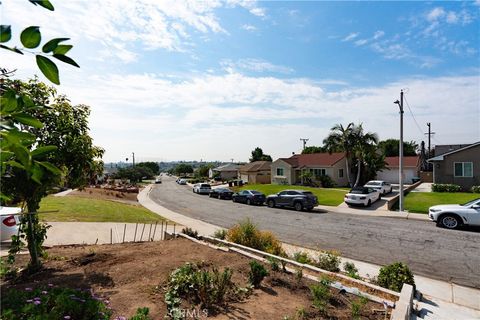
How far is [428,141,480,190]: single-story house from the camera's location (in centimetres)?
2920

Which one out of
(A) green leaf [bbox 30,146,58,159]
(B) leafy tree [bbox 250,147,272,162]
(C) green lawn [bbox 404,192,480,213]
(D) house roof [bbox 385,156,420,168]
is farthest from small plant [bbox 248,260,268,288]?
(B) leafy tree [bbox 250,147,272,162]

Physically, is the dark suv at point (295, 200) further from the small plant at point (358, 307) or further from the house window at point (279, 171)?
the house window at point (279, 171)

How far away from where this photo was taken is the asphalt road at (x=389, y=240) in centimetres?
991

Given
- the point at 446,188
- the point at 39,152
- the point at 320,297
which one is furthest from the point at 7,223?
the point at 446,188

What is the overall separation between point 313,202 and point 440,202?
9.43m

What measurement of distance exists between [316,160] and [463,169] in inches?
751

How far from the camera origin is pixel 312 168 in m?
44.2

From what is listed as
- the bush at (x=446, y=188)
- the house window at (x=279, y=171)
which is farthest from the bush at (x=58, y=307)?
the house window at (x=279, y=171)

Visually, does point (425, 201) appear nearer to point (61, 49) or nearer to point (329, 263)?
point (329, 263)

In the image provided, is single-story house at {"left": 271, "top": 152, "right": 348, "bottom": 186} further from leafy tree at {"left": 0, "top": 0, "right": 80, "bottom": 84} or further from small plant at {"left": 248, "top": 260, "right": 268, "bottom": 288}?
leafy tree at {"left": 0, "top": 0, "right": 80, "bottom": 84}

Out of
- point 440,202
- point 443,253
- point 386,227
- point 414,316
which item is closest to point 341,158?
point 440,202

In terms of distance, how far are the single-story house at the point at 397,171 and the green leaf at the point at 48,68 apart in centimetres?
5041

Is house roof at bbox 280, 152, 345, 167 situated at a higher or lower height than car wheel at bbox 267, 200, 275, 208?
higher

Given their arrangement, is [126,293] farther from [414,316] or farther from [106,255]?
[414,316]
